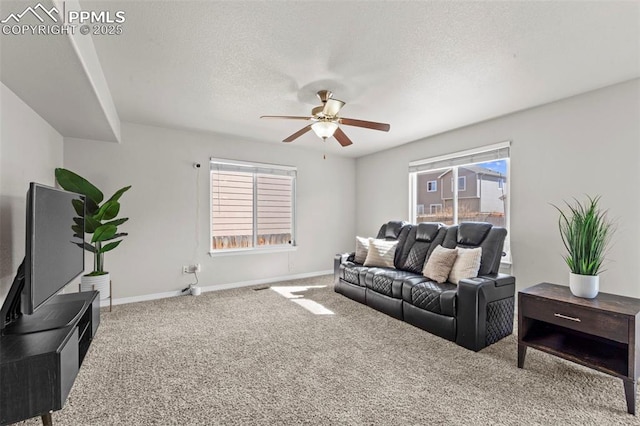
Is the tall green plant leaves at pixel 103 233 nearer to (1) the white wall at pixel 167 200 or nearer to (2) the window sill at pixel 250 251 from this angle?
(1) the white wall at pixel 167 200

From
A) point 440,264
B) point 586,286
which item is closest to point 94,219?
Result: point 440,264

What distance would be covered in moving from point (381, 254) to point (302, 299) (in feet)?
4.18

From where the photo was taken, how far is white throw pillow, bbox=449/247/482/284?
9.68 ft

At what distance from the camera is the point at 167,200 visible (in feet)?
13.6

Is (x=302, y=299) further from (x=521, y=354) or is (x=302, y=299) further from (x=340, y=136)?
(x=521, y=354)

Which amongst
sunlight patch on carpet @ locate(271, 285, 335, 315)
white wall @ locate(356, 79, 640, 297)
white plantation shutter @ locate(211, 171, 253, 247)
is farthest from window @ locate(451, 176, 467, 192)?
white plantation shutter @ locate(211, 171, 253, 247)

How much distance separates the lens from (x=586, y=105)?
2.93m

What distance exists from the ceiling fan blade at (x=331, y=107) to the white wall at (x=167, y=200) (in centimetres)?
232

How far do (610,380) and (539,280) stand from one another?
1345 millimetres

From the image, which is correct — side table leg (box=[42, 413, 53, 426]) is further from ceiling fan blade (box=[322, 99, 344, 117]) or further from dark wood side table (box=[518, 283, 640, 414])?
dark wood side table (box=[518, 283, 640, 414])

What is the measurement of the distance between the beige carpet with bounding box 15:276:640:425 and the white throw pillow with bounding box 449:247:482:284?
0.66 meters

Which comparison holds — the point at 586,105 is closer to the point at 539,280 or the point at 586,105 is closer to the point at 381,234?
the point at 539,280

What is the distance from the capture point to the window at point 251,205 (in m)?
4.57

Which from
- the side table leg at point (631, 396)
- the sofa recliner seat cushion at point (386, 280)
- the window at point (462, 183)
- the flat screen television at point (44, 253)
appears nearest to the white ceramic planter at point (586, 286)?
the side table leg at point (631, 396)
